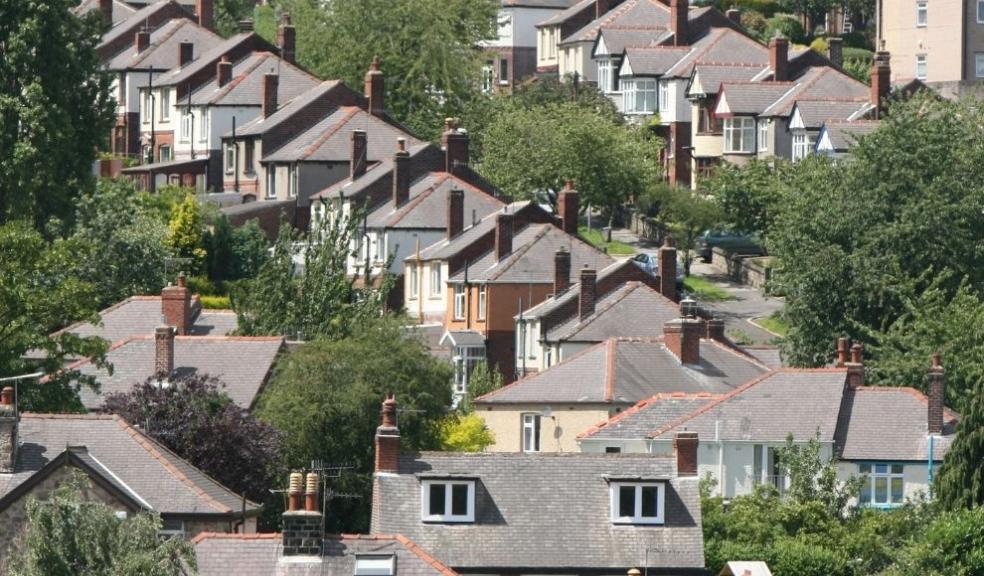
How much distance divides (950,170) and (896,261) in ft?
18.8

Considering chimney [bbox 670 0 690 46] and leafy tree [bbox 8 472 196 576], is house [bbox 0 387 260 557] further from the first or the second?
chimney [bbox 670 0 690 46]

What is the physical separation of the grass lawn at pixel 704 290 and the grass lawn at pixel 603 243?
3.53 meters

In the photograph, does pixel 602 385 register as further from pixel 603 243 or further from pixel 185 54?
pixel 185 54

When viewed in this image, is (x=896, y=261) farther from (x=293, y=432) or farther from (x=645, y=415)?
(x=293, y=432)

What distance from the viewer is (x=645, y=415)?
78.6 meters

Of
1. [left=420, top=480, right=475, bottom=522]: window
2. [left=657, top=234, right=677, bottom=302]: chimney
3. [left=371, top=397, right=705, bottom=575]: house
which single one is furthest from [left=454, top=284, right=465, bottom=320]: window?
[left=420, top=480, right=475, bottom=522]: window

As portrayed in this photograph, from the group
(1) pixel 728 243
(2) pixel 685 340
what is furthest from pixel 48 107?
(1) pixel 728 243

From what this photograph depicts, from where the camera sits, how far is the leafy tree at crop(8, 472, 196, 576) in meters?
47.2

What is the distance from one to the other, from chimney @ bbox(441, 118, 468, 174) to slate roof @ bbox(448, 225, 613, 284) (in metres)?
9.23

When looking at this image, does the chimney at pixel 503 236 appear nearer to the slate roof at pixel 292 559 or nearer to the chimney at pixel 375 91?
the chimney at pixel 375 91

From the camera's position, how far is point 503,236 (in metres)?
101

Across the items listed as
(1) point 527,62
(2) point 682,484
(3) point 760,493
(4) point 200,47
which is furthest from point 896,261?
(1) point 527,62

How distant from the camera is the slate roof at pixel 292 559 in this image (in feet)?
172

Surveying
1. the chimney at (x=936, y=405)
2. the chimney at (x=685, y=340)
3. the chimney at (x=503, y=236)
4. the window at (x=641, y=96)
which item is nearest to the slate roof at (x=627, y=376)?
the chimney at (x=685, y=340)
